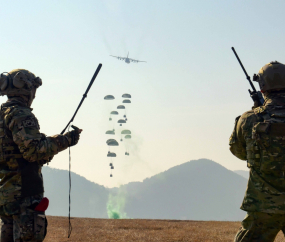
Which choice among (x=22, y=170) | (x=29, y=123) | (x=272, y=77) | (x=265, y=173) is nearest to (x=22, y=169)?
(x=22, y=170)

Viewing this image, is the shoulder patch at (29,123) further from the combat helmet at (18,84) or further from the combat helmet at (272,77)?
the combat helmet at (272,77)

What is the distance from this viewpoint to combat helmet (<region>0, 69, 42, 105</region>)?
26.6 ft

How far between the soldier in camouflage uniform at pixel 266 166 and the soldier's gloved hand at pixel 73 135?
2966 millimetres

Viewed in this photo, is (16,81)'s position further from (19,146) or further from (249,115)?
(249,115)

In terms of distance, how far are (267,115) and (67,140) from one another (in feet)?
11.6

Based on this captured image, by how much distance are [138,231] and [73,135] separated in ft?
31.5

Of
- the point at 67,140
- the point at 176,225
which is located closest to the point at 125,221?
the point at 176,225

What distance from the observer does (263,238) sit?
22.3ft

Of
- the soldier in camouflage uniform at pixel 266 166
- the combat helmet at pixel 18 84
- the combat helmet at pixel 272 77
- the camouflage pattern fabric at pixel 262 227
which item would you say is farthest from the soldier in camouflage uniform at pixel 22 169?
the combat helmet at pixel 272 77

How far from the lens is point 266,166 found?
22.9 ft

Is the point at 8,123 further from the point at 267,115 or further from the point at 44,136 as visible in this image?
the point at 267,115

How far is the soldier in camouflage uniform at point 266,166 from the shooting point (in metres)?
6.85

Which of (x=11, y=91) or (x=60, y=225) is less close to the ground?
(x=11, y=91)

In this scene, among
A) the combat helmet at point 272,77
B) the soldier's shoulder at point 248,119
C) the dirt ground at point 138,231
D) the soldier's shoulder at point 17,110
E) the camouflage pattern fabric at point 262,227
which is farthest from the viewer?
the dirt ground at point 138,231
